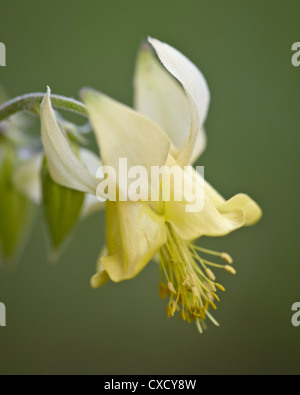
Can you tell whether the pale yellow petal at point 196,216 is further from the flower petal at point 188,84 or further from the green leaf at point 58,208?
the green leaf at point 58,208

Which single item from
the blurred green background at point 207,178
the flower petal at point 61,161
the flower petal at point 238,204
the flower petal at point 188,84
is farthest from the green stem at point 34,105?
the blurred green background at point 207,178

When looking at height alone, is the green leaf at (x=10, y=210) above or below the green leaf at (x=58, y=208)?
above

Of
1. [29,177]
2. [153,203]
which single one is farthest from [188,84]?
[29,177]

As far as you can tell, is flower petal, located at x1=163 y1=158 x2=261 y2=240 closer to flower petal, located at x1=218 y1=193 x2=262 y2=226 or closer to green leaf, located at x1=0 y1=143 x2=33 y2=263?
flower petal, located at x1=218 y1=193 x2=262 y2=226

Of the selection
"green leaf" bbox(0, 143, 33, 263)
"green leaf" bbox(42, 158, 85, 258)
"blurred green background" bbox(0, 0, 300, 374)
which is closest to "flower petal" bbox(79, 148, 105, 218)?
"green leaf" bbox(42, 158, 85, 258)

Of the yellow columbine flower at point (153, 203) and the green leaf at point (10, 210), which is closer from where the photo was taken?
the yellow columbine flower at point (153, 203)

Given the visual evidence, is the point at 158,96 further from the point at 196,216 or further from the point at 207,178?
the point at 207,178
